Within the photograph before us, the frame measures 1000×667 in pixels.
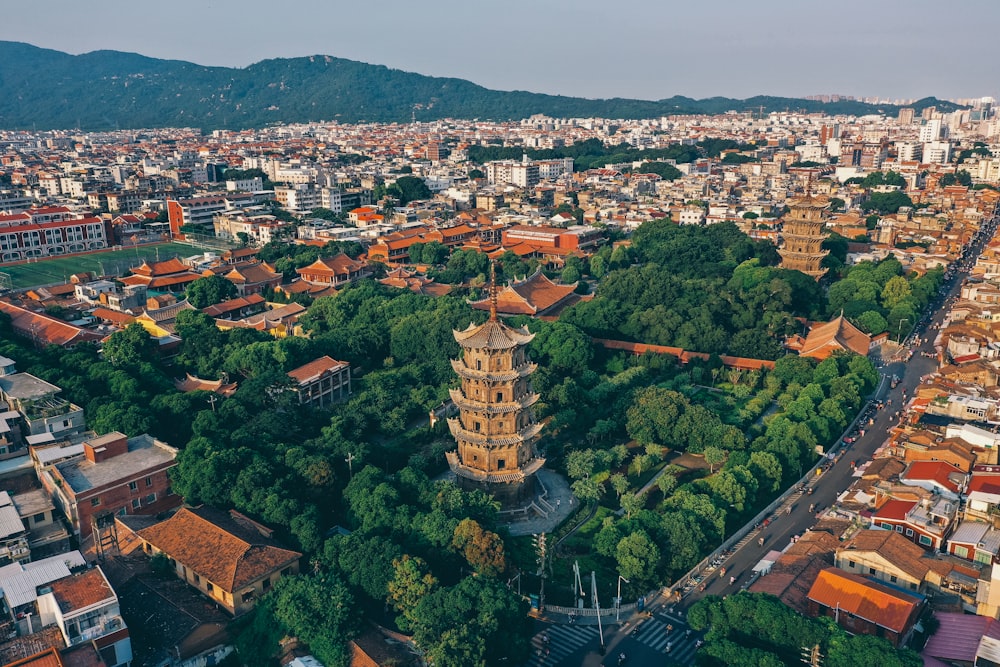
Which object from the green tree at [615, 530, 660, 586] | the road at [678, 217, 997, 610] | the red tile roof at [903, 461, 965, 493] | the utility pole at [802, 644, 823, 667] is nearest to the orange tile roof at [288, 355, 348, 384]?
the green tree at [615, 530, 660, 586]

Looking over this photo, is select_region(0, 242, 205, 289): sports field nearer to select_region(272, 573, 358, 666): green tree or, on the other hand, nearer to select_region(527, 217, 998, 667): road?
select_region(272, 573, 358, 666): green tree

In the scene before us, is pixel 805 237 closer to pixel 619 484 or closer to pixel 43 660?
pixel 619 484

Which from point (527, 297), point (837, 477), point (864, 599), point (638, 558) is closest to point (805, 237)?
point (527, 297)

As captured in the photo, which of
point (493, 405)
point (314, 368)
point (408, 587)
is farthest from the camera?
point (314, 368)

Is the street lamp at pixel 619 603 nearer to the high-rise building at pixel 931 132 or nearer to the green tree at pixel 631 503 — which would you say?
the green tree at pixel 631 503

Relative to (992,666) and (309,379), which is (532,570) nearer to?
(992,666)

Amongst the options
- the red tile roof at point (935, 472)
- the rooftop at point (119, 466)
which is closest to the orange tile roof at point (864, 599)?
the red tile roof at point (935, 472)
